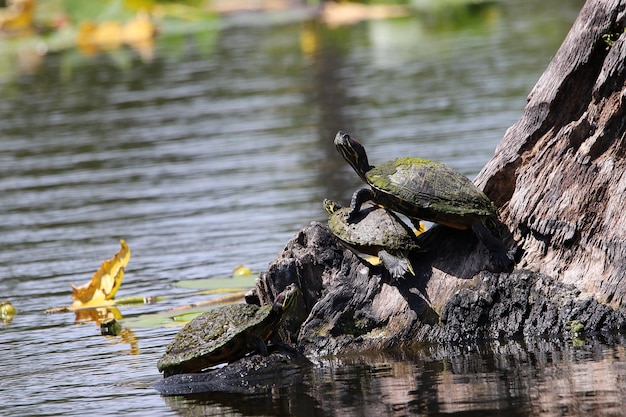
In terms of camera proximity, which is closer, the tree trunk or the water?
the water

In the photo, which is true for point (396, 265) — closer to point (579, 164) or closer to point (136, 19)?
point (579, 164)

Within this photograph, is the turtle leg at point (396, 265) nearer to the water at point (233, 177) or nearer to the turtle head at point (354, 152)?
the water at point (233, 177)

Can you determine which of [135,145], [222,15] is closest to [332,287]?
[135,145]

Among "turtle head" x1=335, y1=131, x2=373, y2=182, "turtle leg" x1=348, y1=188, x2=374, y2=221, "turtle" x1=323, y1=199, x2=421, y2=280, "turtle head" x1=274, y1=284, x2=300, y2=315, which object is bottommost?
"turtle head" x1=274, y1=284, x2=300, y2=315

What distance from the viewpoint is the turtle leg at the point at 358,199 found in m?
6.75

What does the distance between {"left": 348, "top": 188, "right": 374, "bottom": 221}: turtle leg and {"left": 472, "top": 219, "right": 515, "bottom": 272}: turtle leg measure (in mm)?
716

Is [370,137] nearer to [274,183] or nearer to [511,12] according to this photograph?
[274,183]

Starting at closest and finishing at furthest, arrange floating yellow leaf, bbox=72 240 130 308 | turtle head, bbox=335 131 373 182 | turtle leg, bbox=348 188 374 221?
turtle leg, bbox=348 188 374 221 → turtle head, bbox=335 131 373 182 → floating yellow leaf, bbox=72 240 130 308

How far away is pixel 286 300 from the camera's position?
6254 mm

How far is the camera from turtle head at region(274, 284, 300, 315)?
6250 mm

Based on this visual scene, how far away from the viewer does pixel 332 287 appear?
6.66 meters

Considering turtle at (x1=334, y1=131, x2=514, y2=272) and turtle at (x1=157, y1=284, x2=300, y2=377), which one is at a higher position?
turtle at (x1=334, y1=131, x2=514, y2=272)

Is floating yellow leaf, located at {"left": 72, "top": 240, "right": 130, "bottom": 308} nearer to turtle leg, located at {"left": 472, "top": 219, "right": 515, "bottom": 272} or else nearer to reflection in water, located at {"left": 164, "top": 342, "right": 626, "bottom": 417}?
reflection in water, located at {"left": 164, "top": 342, "right": 626, "bottom": 417}

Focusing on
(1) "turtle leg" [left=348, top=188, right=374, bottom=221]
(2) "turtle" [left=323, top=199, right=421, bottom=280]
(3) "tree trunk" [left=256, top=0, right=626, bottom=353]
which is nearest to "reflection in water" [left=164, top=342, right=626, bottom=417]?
(3) "tree trunk" [left=256, top=0, right=626, bottom=353]
